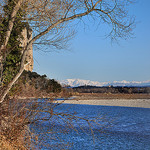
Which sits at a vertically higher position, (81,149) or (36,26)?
(36,26)

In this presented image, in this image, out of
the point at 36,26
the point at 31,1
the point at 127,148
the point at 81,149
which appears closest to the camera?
the point at 31,1

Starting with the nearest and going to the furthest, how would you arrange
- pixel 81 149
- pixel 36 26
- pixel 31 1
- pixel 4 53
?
pixel 4 53
pixel 31 1
pixel 36 26
pixel 81 149

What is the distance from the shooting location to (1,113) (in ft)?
16.5

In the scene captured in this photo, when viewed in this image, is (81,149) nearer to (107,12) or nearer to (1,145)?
(1,145)

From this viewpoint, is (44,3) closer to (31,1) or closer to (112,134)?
(31,1)

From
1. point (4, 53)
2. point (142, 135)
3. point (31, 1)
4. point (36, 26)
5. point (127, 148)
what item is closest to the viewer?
point (4, 53)

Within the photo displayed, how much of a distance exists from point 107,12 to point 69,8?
845 millimetres

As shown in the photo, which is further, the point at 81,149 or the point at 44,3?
the point at 81,149

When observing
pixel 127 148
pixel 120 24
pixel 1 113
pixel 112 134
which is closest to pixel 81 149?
pixel 127 148

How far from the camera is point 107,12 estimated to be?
4.95 metres

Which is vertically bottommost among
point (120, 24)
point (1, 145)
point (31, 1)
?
point (1, 145)

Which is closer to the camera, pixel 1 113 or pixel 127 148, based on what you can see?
pixel 1 113

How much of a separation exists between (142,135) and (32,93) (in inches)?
389

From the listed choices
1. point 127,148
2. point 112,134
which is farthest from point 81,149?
point 112,134
